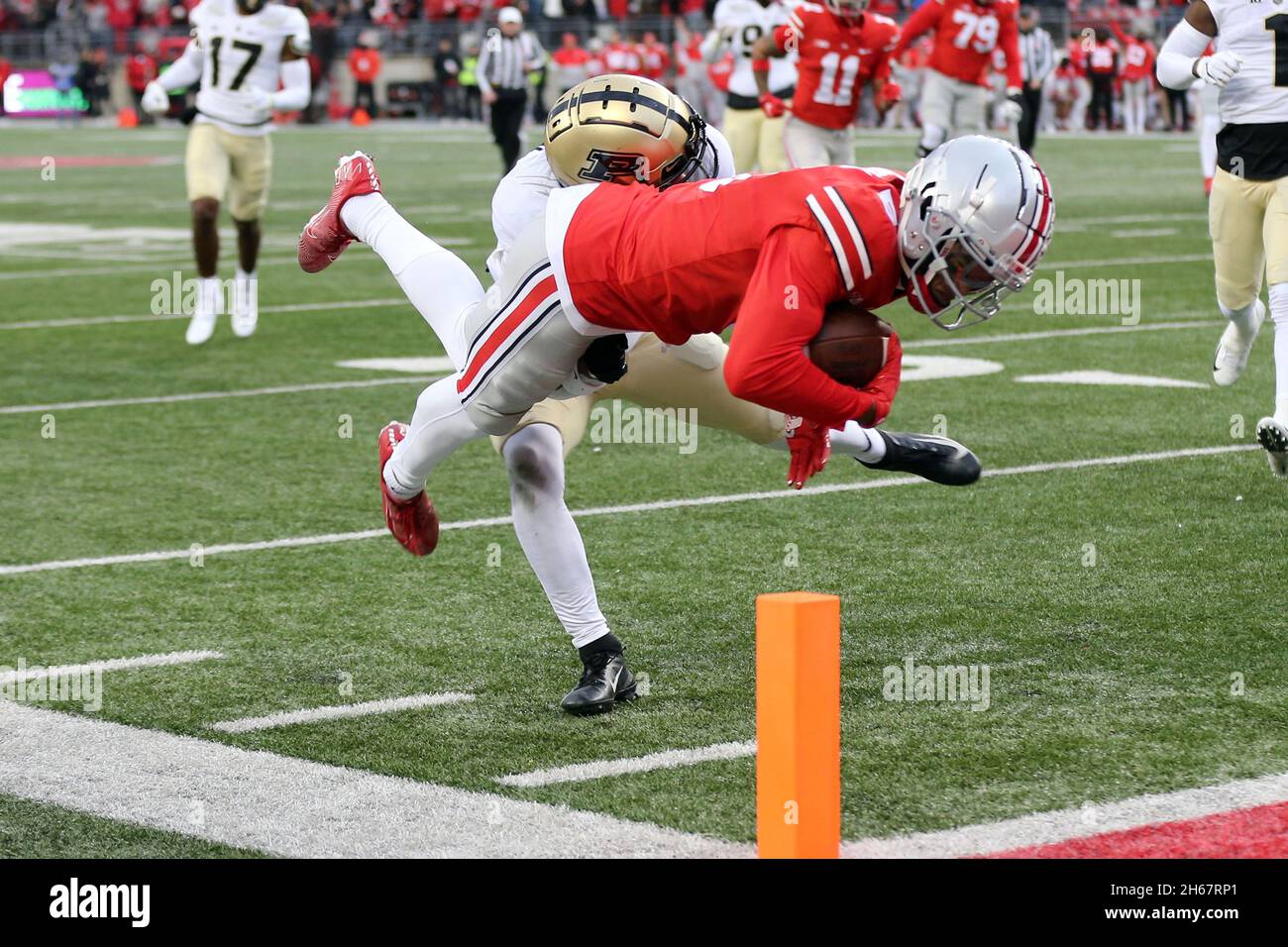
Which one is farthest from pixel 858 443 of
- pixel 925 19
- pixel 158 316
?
pixel 925 19

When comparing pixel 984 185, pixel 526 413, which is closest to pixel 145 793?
pixel 526 413

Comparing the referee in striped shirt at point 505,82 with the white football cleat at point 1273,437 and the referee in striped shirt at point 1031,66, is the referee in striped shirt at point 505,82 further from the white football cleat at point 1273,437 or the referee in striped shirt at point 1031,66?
the white football cleat at point 1273,437

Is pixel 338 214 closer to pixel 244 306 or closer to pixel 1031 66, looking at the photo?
pixel 244 306

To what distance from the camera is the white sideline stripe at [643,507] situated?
20.7 feet

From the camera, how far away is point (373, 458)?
7.96 metres

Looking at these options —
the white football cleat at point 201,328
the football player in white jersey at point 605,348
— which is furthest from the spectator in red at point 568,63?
the football player in white jersey at point 605,348

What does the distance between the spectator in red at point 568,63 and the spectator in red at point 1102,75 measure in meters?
8.31

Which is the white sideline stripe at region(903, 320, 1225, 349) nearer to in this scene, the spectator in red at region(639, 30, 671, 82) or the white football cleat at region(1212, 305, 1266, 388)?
the white football cleat at region(1212, 305, 1266, 388)

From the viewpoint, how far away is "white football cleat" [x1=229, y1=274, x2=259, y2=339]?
11.4 m

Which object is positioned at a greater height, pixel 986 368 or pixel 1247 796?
pixel 1247 796

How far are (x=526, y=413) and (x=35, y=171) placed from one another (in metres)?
22.6

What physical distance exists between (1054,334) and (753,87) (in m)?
5.12

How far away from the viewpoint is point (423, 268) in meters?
5.18
